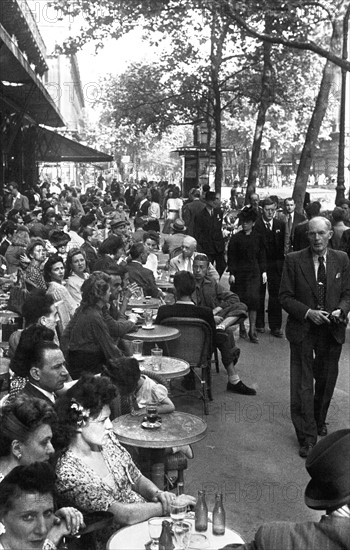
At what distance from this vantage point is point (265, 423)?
350 inches

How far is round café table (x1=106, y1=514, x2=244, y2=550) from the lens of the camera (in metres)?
4.09

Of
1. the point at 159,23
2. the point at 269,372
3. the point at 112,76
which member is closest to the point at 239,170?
the point at 112,76

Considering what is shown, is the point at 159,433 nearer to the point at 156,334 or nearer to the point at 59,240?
the point at 156,334

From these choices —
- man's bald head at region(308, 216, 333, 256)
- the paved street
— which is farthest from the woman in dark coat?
man's bald head at region(308, 216, 333, 256)

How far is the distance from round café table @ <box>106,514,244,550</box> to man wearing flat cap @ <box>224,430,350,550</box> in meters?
1.11

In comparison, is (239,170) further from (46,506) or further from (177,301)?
(46,506)

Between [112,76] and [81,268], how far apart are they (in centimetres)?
3306

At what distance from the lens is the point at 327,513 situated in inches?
119

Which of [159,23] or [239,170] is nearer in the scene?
[159,23]

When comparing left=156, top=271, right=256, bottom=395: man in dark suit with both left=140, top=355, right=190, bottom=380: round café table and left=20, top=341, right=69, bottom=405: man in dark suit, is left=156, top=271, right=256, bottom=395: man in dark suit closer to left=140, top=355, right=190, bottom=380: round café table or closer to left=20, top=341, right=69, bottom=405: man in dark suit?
left=140, top=355, right=190, bottom=380: round café table

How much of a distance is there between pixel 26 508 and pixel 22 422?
899 mm

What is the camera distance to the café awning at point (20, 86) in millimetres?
14752

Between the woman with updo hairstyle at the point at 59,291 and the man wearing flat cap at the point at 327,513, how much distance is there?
5.94 metres

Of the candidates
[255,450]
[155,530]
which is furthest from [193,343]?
[155,530]
